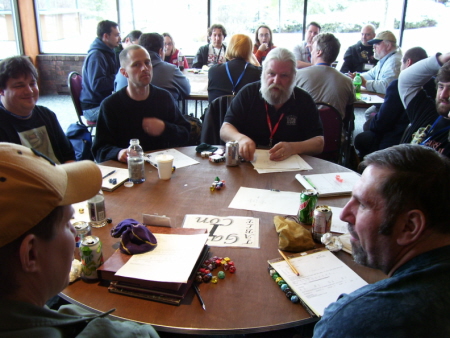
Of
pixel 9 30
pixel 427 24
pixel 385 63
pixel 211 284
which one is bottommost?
pixel 211 284

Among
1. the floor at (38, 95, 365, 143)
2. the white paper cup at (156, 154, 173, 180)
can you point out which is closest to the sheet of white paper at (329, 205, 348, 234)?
the white paper cup at (156, 154, 173, 180)

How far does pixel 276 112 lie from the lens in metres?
2.61

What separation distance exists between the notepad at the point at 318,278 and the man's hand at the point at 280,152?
3.12 feet

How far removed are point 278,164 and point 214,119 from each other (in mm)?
914

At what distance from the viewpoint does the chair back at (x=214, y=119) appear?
2920 millimetres

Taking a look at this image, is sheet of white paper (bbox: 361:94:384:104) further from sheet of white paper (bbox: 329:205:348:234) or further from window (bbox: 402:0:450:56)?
window (bbox: 402:0:450:56)

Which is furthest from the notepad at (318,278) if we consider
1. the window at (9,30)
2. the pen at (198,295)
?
the window at (9,30)

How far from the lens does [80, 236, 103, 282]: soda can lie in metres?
1.18

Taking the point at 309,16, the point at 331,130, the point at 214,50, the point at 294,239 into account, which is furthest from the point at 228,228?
the point at 309,16

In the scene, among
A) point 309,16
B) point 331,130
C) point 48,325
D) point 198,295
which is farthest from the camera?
point 309,16

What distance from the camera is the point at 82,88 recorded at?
4.39 meters

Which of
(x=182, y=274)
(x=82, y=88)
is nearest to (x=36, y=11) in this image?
(x=82, y=88)

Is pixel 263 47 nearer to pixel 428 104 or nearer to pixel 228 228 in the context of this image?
pixel 428 104

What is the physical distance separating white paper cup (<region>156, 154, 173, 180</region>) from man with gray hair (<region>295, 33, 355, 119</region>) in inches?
75.5
